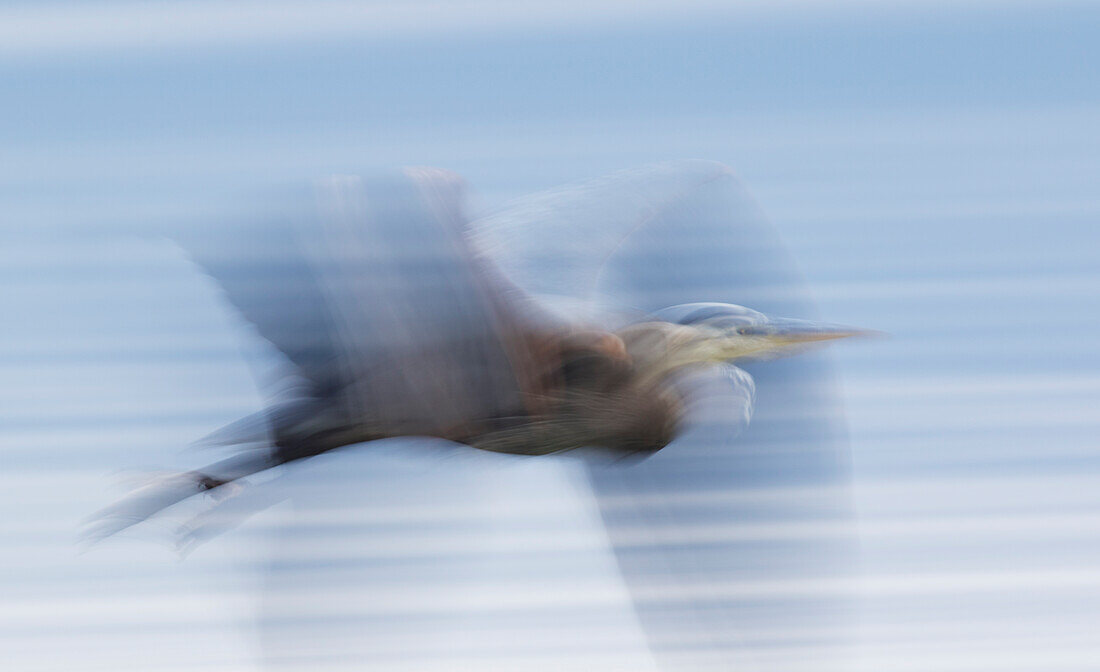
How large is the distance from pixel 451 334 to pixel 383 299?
77mm

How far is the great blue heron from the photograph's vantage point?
42.4 inches

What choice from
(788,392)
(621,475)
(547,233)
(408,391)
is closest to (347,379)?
(408,391)

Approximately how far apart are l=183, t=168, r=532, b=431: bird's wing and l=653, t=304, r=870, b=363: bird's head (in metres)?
0.26

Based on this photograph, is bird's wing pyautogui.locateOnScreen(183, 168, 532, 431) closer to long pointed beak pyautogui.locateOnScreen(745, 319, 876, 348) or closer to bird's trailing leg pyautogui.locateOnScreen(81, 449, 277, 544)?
bird's trailing leg pyautogui.locateOnScreen(81, 449, 277, 544)

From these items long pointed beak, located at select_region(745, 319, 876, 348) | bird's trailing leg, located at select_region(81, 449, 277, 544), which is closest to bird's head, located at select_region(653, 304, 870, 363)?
long pointed beak, located at select_region(745, 319, 876, 348)

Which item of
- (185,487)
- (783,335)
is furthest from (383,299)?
(783,335)

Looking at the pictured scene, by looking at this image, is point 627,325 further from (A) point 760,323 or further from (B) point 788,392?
(B) point 788,392

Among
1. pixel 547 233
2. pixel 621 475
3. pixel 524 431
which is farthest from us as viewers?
pixel 621 475

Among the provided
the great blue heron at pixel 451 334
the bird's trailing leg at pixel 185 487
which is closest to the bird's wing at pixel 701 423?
the great blue heron at pixel 451 334

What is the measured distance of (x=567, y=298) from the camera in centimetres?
127

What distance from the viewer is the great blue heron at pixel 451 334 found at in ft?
3.53

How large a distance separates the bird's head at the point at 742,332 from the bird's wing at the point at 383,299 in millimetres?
256

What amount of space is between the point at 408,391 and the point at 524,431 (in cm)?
15

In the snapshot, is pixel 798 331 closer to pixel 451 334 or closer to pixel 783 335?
pixel 783 335
